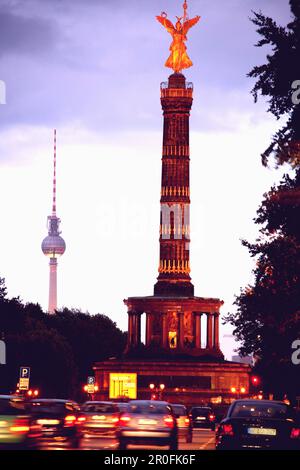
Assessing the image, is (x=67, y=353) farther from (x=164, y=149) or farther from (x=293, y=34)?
(x=293, y=34)

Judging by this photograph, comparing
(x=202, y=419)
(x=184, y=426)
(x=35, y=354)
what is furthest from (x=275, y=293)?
(x=35, y=354)

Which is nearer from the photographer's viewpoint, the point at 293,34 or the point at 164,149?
the point at 293,34

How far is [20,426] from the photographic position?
3681 centimetres

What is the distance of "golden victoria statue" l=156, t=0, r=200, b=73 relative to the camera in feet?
626

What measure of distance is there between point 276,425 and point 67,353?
114 meters

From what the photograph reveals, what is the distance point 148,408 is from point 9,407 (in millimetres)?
9555

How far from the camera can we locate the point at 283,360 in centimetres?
6184

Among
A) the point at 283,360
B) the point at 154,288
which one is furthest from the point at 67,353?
the point at 283,360

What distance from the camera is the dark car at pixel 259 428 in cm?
3644

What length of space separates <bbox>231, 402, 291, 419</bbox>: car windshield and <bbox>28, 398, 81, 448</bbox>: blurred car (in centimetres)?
858

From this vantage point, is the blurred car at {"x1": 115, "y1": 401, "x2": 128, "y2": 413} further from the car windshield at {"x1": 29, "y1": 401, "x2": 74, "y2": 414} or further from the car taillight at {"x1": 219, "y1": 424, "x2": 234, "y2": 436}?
the car taillight at {"x1": 219, "y1": 424, "x2": 234, "y2": 436}

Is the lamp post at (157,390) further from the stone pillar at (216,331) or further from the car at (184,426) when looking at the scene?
the car at (184,426)

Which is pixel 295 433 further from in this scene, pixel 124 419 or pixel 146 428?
pixel 124 419

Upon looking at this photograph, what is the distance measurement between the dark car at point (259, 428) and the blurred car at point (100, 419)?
1580 centimetres
